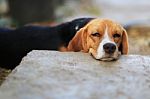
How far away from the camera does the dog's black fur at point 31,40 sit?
574 centimetres

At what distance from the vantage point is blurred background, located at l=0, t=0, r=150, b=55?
922cm

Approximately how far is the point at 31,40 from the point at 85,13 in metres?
9.10

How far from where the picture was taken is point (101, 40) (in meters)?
4.86

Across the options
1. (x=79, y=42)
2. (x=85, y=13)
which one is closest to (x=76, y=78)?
(x=79, y=42)

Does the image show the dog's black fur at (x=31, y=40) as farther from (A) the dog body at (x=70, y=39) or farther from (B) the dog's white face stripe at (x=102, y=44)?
(B) the dog's white face stripe at (x=102, y=44)

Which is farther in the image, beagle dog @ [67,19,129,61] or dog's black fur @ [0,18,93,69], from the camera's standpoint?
dog's black fur @ [0,18,93,69]

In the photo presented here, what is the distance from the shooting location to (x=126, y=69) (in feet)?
14.3

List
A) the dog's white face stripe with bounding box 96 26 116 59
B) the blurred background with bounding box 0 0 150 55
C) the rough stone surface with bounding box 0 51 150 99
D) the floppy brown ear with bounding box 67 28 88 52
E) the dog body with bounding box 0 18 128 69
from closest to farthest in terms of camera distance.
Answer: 1. the rough stone surface with bounding box 0 51 150 99
2. the dog's white face stripe with bounding box 96 26 116 59
3. the dog body with bounding box 0 18 128 69
4. the floppy brown ear with bounding box 67 28 88 52
5. the blurred background with bounding box 0 0 150 55

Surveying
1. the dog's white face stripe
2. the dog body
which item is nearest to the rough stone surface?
the dog's white face stripe

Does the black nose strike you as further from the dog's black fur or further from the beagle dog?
the dog's black fur

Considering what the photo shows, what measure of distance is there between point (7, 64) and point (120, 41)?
1537 millimetres

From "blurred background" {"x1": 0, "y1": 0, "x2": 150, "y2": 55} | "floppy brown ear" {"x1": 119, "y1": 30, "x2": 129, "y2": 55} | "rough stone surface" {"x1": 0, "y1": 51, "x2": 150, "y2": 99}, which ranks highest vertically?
"floppy brown ear" {"x1": 119, "y1": 30, "x2": 129, "y2": 55}

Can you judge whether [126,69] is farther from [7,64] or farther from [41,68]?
[7,64]

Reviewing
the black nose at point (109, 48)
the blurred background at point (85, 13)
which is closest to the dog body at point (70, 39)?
the black nose at point (109, 48)
